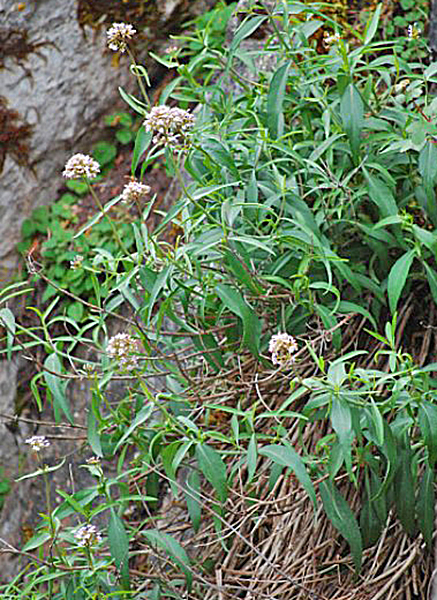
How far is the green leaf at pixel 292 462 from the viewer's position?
117cm

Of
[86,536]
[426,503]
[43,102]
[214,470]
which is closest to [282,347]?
[214,470]

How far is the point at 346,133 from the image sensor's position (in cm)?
135

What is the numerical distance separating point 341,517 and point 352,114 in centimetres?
67

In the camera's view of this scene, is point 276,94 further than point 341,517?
Yes

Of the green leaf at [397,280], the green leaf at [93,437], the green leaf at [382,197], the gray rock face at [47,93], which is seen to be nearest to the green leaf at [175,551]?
A: the green leaf at [93,437]

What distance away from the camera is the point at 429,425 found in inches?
46.3

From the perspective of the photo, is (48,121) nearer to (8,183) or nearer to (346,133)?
(8,183)

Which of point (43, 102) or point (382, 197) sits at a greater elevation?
point (43, 102)

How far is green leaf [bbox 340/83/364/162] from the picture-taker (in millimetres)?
1333

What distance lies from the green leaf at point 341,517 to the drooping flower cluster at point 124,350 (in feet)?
1.25

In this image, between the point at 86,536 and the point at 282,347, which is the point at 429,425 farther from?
the point at 86,536

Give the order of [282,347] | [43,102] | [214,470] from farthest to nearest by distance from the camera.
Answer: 1. [43,102]
2. [214,470]
3. [282,347]

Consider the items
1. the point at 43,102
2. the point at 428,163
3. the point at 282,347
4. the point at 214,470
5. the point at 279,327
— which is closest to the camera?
the point at 282,347

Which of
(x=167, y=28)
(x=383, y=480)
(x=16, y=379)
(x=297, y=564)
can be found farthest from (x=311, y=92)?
(x=16, y=379)
